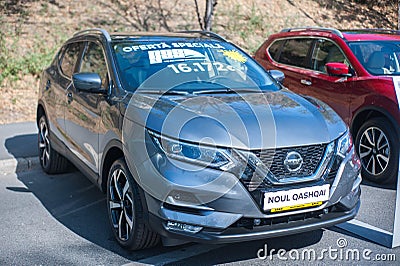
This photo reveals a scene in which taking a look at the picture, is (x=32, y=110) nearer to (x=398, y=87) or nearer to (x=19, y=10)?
(x=19, y=10)

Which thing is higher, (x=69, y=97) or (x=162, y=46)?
(x=162, y=46)

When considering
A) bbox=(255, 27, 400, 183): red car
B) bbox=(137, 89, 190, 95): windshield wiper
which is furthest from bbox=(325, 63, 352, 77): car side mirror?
bbox=(137, 89, 190, 95): windshield wiper

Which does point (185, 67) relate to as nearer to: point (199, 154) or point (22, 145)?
point (199, 154)

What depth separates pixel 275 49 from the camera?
855cm

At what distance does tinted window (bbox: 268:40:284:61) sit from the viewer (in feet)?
27.7

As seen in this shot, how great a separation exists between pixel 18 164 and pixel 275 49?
4.20 metres

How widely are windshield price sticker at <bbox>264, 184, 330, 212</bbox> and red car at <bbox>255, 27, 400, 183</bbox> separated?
7.24 ft

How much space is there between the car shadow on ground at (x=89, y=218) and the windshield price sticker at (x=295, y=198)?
744mm

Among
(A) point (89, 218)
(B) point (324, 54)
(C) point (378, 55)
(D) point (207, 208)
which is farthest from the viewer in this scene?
(B) point (324, 54)

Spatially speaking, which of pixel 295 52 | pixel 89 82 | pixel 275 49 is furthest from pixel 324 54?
pixel 89 82

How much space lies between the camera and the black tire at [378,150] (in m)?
6.16

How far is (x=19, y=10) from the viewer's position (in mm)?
13336

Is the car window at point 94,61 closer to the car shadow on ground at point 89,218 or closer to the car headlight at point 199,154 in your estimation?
the car shadow on ground at point 89,218

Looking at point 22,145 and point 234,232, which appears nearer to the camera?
point 234,232
